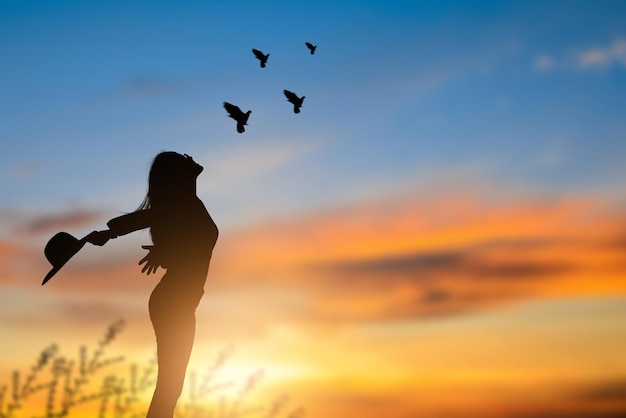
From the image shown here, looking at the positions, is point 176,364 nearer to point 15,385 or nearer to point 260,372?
point 260,372

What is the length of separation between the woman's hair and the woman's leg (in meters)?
1.29

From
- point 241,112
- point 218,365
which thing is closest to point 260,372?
point 218,365

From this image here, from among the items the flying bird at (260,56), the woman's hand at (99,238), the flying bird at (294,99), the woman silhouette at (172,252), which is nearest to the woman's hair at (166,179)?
the woman silhouette at (172,252)

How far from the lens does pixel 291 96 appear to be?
524 inches

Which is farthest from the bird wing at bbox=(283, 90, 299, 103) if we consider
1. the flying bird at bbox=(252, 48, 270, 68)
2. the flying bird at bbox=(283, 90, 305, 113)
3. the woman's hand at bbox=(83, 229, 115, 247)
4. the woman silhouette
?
the woman's hand at bbox=(83, 229, 115, 247)

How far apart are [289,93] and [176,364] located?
547 cm

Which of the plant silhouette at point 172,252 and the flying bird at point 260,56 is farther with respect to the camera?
the flying bird at point 260,56

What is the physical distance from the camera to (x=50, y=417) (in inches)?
361

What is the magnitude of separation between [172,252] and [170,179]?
0.94 metres

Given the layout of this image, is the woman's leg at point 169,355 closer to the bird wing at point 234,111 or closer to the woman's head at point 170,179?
the woman's head at point 170,179

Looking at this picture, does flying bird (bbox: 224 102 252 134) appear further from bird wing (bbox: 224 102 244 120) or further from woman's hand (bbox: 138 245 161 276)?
woman's hand (bbox: 138 245 161 276)

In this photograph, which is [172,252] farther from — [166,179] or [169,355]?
[169,355]

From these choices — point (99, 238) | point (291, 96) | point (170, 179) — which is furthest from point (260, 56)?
point (99, 238)

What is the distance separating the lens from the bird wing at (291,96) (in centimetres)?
1324
